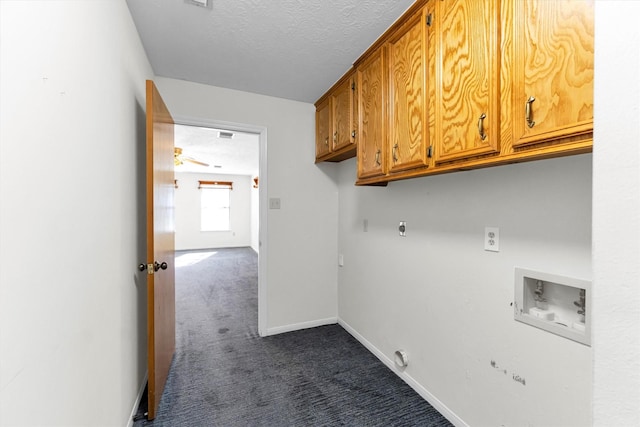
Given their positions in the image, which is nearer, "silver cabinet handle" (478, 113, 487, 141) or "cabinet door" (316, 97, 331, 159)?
"silver cabinet handle" (478, 113, 487, 141)

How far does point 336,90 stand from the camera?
2.41 m

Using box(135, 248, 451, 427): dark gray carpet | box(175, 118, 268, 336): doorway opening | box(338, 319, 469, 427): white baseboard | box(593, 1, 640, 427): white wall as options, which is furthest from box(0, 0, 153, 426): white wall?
box(175, 118, 268, 336): doorway opening

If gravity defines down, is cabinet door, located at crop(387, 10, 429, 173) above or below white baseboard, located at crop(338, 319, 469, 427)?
above

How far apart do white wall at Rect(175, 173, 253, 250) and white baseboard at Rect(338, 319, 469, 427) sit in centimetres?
684

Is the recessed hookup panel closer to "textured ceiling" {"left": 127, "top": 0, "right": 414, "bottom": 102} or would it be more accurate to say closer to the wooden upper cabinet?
the wooden upper cabinet

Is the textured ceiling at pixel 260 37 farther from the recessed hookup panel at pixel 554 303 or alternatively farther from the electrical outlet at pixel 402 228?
the recessed hookup panel at pixel 554 303

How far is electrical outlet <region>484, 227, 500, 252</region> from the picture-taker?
1354mm

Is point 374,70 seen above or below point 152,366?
above

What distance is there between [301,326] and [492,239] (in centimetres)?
212

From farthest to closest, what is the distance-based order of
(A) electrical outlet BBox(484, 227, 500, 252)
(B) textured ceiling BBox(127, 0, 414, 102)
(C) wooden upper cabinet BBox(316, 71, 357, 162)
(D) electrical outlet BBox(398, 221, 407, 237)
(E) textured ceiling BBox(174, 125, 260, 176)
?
(E) textured ceiling BBox(174, 125, 260, 176) → (C) wooden upper cabinet BBox(316, 71, 357, 162) → (D) electrical outlet BBox(398, 221, 407, 237) → (B) textured ceiling BBox(127, 0, 414, 102) → (A) electrical outlet BBox(484, 227, 500, 252)

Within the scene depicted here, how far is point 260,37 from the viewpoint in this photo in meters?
1.76

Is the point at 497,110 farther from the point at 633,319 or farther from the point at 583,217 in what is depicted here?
the point at 633,319

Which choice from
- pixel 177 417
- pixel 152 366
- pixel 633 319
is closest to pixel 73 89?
pixel 152 366

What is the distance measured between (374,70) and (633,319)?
1817mm
